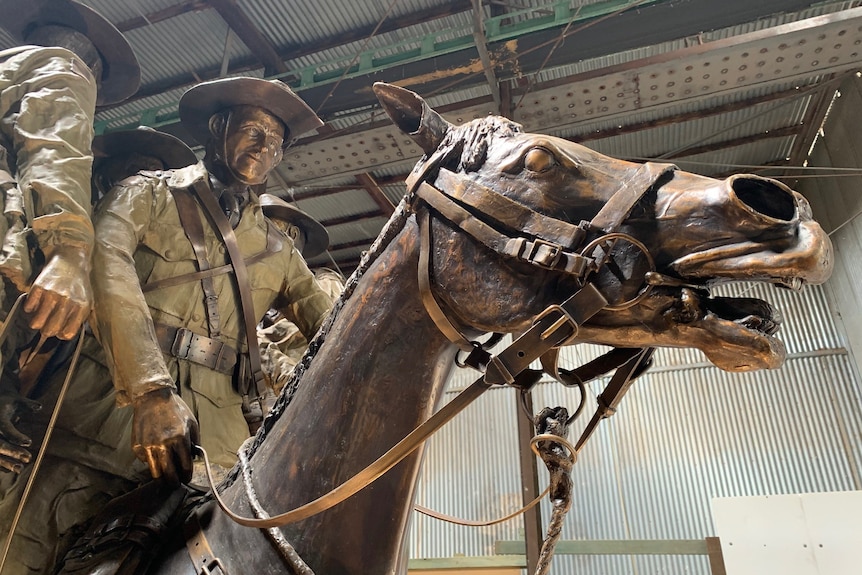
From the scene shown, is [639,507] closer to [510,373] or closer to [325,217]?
[325,217]

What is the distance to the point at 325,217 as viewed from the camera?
7.67 metres

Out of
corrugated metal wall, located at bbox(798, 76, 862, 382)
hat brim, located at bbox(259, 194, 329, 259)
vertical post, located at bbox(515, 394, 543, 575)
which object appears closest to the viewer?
hat brim, located at bbox(259, 194, 329, 259)

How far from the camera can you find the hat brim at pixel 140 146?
8.66 feet

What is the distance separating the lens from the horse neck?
130 centimetres

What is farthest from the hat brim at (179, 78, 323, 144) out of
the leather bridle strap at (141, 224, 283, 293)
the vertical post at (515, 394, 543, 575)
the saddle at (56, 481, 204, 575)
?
the vertical post at (515, 394, 543, 575)

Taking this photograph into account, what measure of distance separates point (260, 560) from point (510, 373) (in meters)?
0.71

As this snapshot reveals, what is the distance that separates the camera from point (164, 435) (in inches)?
61.4

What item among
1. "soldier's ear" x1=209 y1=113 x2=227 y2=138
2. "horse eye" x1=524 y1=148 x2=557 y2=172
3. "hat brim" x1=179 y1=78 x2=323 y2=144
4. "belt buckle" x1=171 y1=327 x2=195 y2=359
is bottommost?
"belt buckle" x1=171 y1=327 x2=195 y2=359

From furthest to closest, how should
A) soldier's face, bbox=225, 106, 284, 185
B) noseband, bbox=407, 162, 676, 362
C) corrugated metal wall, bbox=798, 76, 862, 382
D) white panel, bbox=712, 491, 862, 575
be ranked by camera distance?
1. corrugated metal wall, bbox=798, 76, 862, 382
2. white panel, bbox=712, 491, 862, 575
3. soldier's face, bbox=225, 106, 284, 185
4. noseband, bbox=407, 162, 676, 362

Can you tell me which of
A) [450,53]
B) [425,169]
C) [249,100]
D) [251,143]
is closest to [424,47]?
[450,53]

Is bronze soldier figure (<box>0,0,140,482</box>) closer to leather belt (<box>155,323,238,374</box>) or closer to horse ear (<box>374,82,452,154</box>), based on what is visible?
leather belt (<box>155,323,238,374</box>)

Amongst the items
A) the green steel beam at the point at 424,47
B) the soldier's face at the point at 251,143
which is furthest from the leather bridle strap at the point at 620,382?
the green steel beam at the point at 424,47

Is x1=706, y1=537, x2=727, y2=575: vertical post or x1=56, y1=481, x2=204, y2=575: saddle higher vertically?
x1=706, y1=537, x2=727, y2=575: vertical post

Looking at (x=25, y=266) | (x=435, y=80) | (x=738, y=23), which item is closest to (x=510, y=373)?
(x=25, y=266)
